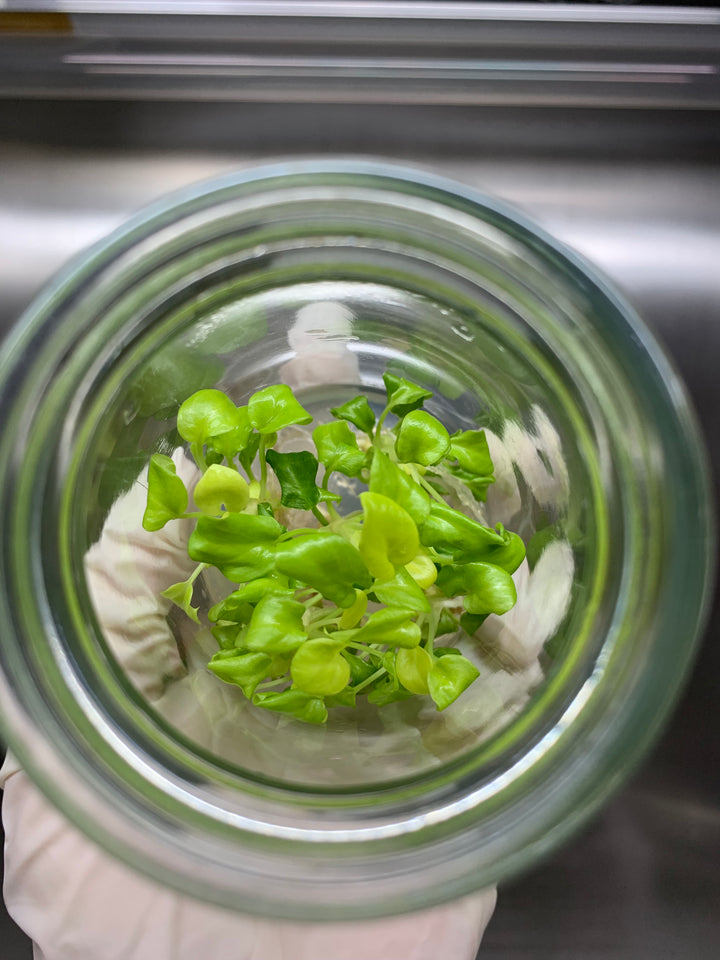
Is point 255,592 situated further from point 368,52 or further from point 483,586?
point 368,52

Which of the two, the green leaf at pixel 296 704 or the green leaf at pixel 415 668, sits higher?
the green leaf at pixel 415 668

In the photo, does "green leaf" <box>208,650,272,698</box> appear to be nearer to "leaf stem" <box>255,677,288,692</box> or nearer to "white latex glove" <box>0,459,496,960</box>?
"leaf stem" <box>255,677,288,692</box>

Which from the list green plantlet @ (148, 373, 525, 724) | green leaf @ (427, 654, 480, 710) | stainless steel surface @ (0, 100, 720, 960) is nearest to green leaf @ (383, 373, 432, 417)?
green plantlet @ (148, 373, 525, 724)

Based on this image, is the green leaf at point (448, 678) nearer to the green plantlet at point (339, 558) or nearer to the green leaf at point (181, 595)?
the green plantlet at point (339, 558)

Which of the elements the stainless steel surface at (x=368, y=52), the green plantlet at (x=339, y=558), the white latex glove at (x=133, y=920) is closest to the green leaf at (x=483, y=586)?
the green plantlet at (x=339, y=558)

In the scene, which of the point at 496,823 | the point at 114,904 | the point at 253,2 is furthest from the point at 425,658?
the point at 253,2

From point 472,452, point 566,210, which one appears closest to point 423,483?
point 472,452
